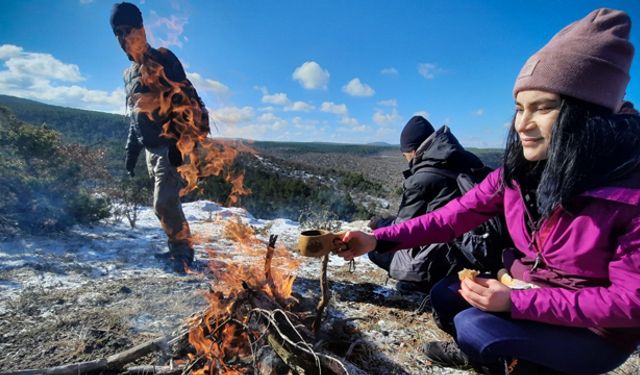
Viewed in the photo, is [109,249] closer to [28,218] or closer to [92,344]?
[28,218]

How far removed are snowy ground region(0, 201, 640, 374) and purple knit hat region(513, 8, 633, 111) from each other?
6.76 feet

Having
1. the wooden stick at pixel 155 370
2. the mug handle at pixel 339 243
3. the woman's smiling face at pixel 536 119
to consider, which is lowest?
the wooden stick at pixel 155 370

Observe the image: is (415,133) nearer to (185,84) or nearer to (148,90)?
(185,84)

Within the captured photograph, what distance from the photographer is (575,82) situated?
1.55 metres

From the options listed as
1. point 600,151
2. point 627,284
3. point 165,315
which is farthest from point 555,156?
point 165,315

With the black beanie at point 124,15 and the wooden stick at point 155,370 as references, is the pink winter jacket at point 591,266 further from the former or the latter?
the black beanie at point 124,15

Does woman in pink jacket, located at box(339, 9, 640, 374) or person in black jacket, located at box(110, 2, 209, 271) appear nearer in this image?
woman in pink jacket, located at box(339, 9, 640, 374)

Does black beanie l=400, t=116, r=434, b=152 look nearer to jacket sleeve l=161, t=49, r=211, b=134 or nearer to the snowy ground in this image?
the snowy ground

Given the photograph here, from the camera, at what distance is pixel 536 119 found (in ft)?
5.52

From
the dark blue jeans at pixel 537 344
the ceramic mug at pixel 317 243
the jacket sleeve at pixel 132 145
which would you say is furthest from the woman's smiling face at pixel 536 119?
the jacket sleeve at pixel 132 145

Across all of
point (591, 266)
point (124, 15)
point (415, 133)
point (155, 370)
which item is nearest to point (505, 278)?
point (591, 266)

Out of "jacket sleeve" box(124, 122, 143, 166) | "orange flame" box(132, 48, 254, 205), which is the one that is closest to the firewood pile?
"orange flame" box(132, 48, 254, 205)

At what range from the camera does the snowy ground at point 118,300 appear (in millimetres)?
2566

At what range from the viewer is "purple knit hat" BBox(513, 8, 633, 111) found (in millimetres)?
1544
